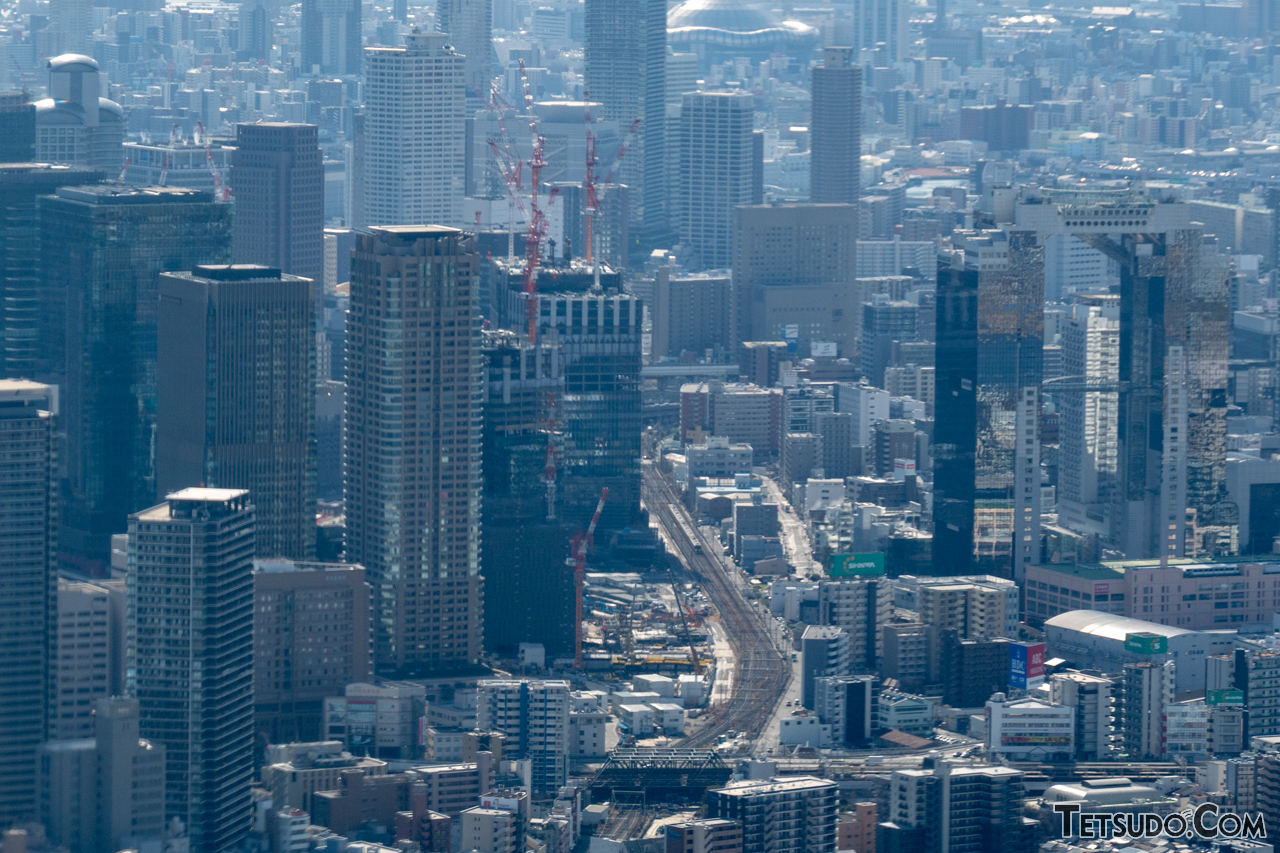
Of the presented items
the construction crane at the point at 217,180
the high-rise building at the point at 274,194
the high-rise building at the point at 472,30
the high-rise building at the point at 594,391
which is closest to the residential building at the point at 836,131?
the high-rise building at the point at 472,30

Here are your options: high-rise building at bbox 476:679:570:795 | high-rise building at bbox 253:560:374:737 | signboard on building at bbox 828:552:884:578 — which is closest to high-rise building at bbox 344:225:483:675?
high-rise building at bbox 253:560:374:737

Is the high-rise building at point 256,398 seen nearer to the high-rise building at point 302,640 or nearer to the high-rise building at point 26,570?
the high-rise building at point 302,640

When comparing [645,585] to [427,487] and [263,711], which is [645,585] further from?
[263,711]

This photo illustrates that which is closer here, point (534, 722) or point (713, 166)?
point (534, 722)

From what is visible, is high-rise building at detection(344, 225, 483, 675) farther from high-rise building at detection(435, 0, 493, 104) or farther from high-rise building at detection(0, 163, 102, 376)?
high-rise building at detection(435, 0, 493, 104)

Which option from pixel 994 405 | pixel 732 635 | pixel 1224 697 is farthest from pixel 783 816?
pixel 994 405

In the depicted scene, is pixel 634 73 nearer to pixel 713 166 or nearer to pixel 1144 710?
pixel 713 166
